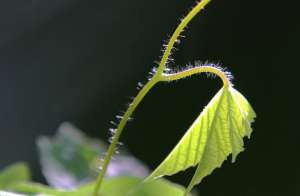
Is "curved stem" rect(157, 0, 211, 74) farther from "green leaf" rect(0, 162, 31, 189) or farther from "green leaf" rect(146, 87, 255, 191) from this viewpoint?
"green leaf" rect(0, 162, 31, 189)

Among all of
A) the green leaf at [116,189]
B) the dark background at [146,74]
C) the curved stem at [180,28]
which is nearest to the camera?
the curved stem at [180,28]

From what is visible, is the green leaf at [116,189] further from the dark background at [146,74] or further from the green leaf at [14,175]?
the dark background at [146,74]

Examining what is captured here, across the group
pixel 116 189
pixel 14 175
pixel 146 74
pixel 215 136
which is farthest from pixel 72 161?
pixel 146 74

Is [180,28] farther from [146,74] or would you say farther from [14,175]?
[146,74]

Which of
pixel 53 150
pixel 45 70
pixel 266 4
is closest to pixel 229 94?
pixel 53 150

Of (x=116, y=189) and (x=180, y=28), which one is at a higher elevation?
(x=180, y=28)

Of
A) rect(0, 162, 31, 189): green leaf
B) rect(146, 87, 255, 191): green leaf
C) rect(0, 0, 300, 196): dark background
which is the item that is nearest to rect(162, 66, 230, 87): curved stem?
rect(146, 87, 255, 191): green leaf

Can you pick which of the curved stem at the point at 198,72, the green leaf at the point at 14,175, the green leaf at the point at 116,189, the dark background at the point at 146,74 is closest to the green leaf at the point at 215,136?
the curved stem at the point at 198,72
